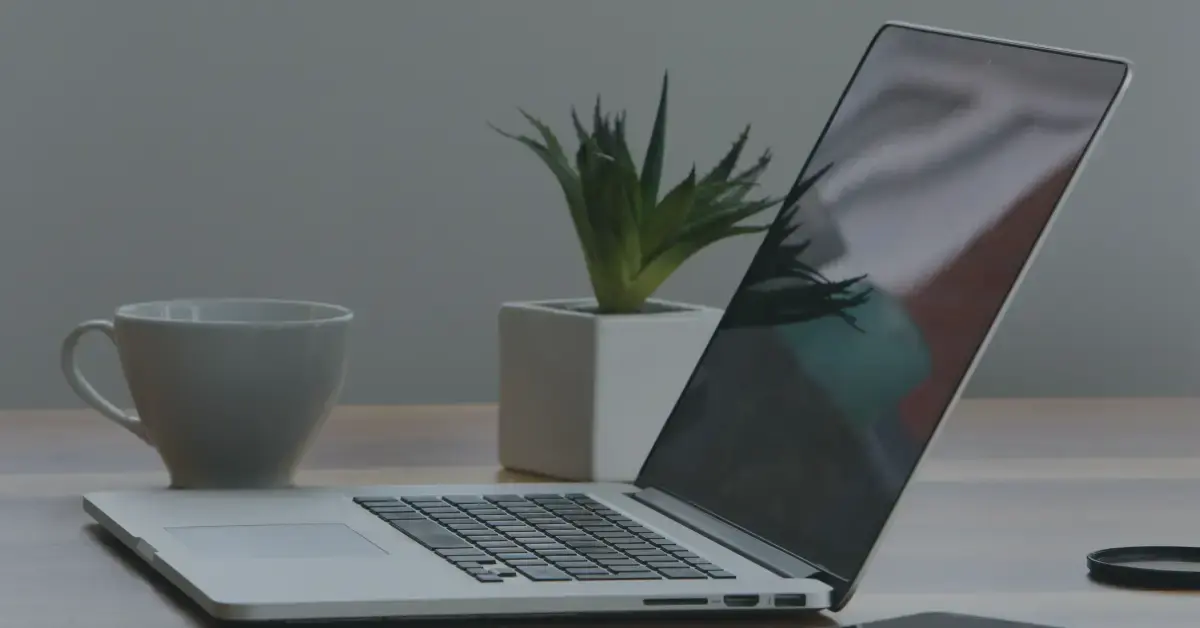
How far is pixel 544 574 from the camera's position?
0.61 meters

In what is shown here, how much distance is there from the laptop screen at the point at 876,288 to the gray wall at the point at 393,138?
983mm

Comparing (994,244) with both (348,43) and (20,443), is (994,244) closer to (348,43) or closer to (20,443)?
(20,443)

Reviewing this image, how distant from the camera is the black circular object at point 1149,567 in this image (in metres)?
0.67

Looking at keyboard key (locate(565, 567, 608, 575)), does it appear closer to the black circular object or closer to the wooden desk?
the wooden desk

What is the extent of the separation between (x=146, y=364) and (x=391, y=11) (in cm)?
101

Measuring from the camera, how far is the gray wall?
1755mm

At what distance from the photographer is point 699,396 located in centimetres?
84

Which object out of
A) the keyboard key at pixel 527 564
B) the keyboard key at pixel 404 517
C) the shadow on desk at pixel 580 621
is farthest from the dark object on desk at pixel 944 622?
the keyboard key at pixel 404 517

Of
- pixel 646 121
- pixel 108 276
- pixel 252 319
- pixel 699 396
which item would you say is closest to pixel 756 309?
pixel 699 396

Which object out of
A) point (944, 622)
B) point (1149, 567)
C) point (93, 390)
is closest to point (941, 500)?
point (1149, 567)

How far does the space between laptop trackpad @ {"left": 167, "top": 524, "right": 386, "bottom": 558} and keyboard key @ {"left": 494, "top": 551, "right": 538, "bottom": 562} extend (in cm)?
5

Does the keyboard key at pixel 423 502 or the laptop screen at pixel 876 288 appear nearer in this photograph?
the laptop screen at pixel 876 288

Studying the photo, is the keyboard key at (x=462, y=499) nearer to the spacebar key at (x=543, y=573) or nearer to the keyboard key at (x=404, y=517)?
the keyboard key at (x=404, y=517)

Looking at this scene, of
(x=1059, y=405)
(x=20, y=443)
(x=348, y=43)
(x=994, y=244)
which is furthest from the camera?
(x=348, y=43)
